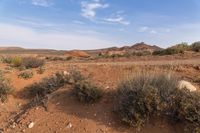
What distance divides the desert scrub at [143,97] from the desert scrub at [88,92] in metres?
0.75

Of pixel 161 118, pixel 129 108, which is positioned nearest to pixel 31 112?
pixel 129 108

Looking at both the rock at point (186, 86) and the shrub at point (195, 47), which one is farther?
the shrub at point (195, 47)

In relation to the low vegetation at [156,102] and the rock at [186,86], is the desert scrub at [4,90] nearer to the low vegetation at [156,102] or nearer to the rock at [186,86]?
the low vegetation at [156,102]

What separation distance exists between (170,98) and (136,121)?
1068 millimetres

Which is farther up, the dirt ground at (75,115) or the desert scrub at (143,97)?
the desert scrub at (143,97)

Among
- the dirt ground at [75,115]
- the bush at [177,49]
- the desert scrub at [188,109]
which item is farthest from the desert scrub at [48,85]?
the bush at [177,49]

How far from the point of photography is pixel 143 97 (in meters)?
9.54

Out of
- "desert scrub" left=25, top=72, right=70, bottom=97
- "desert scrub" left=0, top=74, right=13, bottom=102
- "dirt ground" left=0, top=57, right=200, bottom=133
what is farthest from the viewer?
"desert scrub" left=0, top=74, right=13, bottom=102

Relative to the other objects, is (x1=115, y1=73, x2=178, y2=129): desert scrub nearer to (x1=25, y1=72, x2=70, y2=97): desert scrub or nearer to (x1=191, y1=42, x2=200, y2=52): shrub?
(x1=25, y1=72, x2=70, y2=97): desert scrub

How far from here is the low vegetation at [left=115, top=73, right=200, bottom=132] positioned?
354 inches

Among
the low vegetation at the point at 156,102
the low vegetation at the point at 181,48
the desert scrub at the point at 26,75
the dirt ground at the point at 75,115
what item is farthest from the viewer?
the low vegetation at the point at 181,48

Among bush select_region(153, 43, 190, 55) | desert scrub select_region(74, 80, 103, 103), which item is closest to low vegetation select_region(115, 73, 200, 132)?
desert scrub select_region(74, 80, 103, 103)

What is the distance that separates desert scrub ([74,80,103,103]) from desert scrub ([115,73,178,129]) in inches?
29.5

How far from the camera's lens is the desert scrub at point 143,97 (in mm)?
9336
